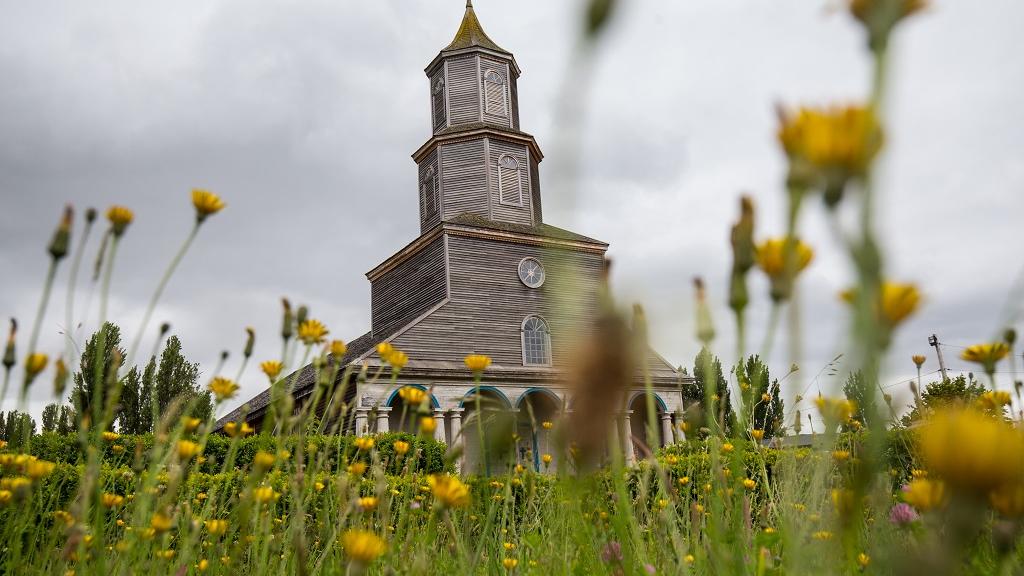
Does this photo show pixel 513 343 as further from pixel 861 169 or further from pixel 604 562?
pixel 861 169

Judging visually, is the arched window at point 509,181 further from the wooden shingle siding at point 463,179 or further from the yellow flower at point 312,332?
the yellow flower at point 312,332

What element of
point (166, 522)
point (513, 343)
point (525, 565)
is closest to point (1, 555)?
point (525, 565)

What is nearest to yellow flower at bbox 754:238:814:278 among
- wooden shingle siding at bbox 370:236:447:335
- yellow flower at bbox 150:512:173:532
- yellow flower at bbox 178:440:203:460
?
yellow flower at bbox 150:512:173:532

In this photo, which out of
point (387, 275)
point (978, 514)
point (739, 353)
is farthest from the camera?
point (387, 275)

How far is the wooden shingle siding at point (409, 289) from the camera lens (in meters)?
20.7

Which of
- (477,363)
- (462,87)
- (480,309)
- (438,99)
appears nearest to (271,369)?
(477,363)

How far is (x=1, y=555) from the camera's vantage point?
12.8ft

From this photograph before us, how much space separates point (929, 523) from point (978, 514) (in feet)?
2.12

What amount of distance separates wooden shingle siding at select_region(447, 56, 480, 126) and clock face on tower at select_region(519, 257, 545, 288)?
5.34 meters

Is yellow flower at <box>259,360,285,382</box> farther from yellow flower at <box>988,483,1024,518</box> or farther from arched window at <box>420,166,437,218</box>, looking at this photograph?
arched window at <box>420,166,437,218</box>

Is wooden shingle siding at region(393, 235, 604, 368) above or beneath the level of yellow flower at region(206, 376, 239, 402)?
above

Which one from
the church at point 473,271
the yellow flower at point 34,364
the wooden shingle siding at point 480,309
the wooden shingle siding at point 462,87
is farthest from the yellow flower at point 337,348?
the wooden shingle siding at point 462,87

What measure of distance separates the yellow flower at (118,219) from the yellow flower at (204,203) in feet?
0.53

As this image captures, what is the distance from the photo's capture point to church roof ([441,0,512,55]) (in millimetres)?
23147
